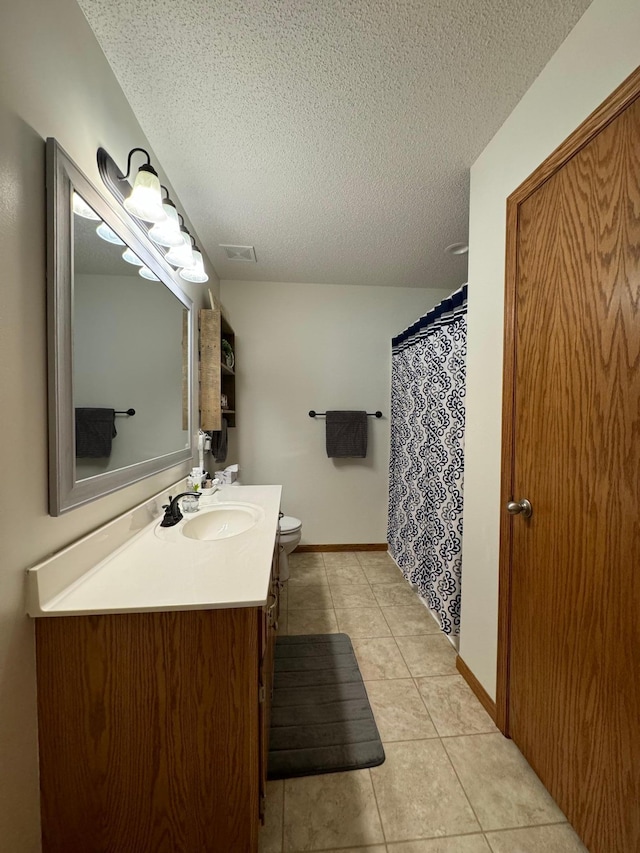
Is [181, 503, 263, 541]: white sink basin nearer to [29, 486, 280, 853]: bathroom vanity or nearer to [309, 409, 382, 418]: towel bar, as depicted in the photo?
[29, 486, 280, 853]: bathroom vanity

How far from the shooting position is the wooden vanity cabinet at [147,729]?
71 cm

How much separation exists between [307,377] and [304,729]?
7.19 feet

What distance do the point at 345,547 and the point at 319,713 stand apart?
153 cm

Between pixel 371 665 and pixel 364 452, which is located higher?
pixel 364 452

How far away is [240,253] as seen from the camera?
2191 millimetres

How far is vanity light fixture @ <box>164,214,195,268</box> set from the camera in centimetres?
132

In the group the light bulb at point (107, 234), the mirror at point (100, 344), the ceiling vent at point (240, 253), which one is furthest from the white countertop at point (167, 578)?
the ceiling vent at point (240, 253)

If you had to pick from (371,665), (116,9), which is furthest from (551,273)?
(371,665)

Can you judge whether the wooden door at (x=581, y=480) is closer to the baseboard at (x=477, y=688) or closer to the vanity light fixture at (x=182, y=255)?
the baseboard at (x=477, y=688)

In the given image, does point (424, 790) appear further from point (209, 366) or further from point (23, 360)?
point (209, 366)

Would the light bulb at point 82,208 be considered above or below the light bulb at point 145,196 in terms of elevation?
below

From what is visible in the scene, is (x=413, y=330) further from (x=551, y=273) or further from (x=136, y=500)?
(x=136, y=500)

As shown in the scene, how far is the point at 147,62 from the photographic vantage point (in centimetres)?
99

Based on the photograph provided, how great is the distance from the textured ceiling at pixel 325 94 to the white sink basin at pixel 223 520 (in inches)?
61.0
